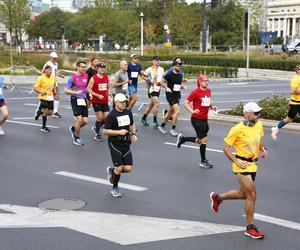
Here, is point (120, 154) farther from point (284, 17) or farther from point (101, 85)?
point (284, 17)

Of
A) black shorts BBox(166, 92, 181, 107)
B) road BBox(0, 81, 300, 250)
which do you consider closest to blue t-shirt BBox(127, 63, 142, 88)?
black shorts BBox(166, 92, 181, 107)

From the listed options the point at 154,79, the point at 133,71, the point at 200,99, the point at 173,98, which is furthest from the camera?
the point at 133,71

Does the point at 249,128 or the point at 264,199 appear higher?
the point at 249,128

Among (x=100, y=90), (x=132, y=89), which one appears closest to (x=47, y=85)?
(x=100, y=90)

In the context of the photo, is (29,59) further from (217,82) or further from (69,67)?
(217,82)

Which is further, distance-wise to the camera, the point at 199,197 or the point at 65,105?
the point at 65,105

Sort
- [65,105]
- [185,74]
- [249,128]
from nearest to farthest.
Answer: [249,128]
[65,105]
[185,74]

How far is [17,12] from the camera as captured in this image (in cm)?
5184

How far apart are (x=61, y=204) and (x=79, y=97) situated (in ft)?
16.6

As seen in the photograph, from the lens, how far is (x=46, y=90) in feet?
48.3

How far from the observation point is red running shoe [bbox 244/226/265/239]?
6742 mm

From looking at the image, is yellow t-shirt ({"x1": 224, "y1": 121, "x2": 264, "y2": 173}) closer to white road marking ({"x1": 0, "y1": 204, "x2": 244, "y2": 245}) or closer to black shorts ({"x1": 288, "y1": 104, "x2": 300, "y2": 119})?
white road marking ({"x1": 0, "y1": 204, "x2": 244, "y2": 245})

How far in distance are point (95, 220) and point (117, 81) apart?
7677mm

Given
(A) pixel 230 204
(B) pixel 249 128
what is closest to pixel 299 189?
(A) pixel 230 204
